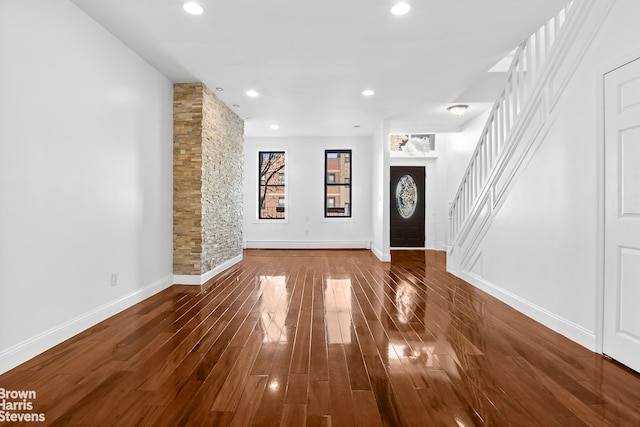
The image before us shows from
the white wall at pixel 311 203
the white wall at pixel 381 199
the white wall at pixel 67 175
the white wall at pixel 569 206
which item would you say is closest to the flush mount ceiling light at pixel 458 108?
the white wall at pixel 381 199

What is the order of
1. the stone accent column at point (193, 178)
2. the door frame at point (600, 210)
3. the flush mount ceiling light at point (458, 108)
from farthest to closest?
the flush mount ceiling light at point (458, 108) < the stone accent column at point (193, 178) < the door frame at point (600, 210)

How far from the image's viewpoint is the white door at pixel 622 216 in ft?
6.95

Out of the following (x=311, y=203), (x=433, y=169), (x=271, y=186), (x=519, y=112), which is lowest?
(x=311, y=203)

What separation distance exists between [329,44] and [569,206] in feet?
9.00

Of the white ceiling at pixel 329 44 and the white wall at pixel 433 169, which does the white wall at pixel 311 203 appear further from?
the white ceiling at pixel 329 44

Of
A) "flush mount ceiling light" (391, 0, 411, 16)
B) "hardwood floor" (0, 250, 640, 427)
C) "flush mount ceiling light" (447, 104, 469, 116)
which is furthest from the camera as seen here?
"flush mount ceiling light" (447, 104, 469, 116)

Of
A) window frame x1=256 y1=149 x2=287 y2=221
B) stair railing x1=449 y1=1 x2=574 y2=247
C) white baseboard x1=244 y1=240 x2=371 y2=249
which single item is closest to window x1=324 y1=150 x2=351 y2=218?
white baseboard x1=244 y1=240 x2=371 y2=249

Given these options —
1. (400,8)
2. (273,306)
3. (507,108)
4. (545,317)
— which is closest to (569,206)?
(545,317)

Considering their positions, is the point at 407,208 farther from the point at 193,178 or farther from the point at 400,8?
the point at 400,8

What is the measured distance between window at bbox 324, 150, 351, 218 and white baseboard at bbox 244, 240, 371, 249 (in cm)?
72

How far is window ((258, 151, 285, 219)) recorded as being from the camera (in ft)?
28.5

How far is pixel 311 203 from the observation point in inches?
337

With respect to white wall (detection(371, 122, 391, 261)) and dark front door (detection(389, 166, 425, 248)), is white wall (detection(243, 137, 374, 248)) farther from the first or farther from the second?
dark front door (detection(389, 166, 425, 248))

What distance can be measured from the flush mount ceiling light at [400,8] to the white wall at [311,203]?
5624 mm
